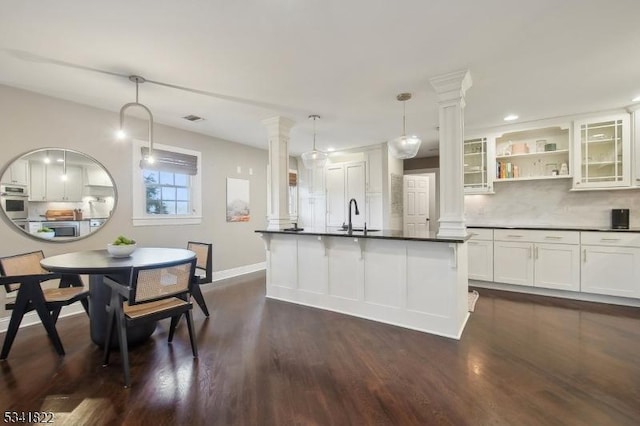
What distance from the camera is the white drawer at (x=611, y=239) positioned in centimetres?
352

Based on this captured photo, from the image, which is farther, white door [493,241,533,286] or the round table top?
white door [493,241,533,286]

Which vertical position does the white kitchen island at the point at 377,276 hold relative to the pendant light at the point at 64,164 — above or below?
below

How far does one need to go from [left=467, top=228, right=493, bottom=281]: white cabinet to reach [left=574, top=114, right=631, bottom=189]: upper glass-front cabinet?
1.33m

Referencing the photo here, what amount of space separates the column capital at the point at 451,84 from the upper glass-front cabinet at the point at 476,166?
2168mm

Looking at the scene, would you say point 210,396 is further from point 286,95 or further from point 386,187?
point 386,187

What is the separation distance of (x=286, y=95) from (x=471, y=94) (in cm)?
210

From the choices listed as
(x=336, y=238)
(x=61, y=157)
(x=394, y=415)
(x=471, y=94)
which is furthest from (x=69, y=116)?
(x=471, y=94)

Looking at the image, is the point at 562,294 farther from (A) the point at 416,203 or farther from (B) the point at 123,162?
(B) the point at 123,162

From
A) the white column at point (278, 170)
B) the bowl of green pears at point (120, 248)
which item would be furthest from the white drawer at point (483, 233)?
the bowl of green pears at point (120, 248)

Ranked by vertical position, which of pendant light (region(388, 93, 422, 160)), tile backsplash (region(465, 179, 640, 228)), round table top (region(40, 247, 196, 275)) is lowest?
round table top (region(40, 247, 196, 275))

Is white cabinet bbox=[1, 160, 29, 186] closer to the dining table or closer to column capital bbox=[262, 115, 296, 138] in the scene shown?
the dining table

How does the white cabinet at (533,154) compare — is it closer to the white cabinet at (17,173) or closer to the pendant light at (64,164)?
the pendant light at (64,164)

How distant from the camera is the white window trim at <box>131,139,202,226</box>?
4.04m

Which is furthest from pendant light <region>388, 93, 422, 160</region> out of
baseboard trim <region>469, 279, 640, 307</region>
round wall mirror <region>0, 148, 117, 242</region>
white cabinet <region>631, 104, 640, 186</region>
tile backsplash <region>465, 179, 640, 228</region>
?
round wall mirror <region>0, 148, 117, 242</region>
